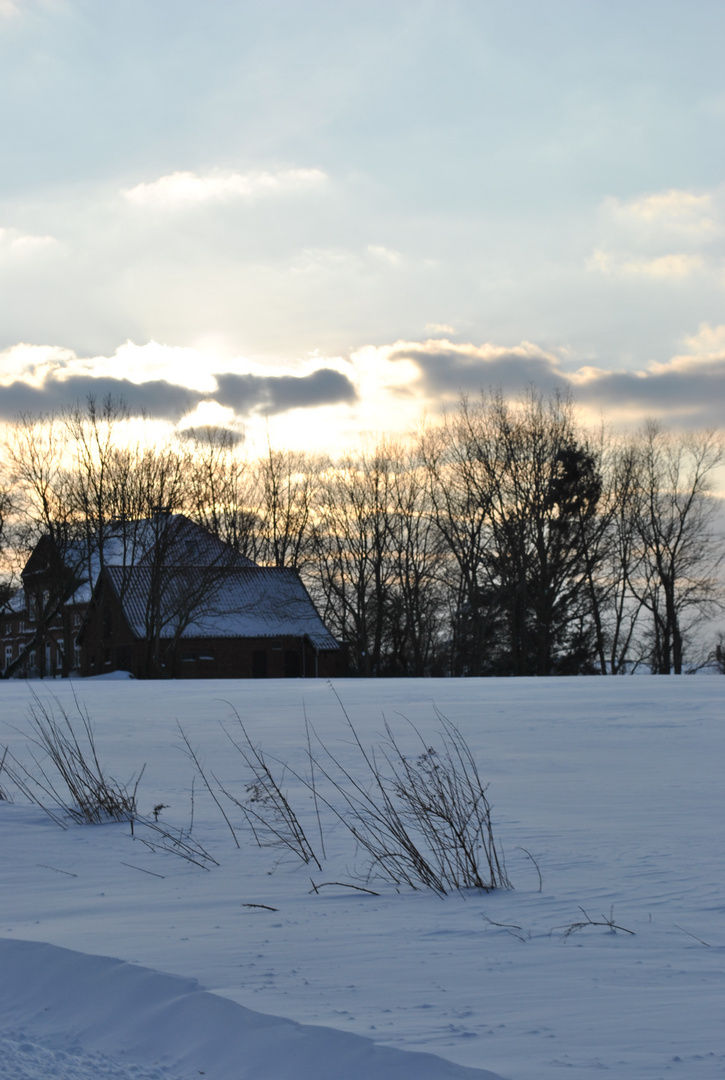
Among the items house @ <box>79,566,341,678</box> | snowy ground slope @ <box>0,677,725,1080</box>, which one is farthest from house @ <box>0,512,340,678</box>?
snowy ground slope @ <box>0,677,725,1080</box>

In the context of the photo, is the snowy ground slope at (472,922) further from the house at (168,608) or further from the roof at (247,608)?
the roof at (247,608)

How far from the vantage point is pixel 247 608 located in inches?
2060

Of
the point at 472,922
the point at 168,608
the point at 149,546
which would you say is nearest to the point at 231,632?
the point at 168,608

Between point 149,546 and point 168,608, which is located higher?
point 149,546

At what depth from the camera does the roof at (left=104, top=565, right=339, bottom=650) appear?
48.1m

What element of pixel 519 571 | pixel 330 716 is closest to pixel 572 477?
pixel 519 571

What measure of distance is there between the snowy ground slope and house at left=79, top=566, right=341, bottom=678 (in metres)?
39.3

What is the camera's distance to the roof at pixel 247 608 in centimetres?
4806

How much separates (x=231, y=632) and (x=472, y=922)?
47.3 m

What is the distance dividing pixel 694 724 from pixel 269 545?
4518cm

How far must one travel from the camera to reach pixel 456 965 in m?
3.77

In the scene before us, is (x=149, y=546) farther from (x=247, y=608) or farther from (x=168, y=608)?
(x=247, y=608)

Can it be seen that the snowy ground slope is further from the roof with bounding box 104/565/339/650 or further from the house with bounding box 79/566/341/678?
the house with bounding box 79/566/341/678

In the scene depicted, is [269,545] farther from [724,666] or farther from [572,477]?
[724,666]
